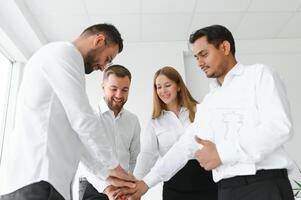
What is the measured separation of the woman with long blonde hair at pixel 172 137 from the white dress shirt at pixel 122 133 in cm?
10

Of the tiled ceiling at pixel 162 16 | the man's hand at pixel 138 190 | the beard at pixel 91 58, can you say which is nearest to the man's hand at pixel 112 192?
the man's hand at pixel 138 190

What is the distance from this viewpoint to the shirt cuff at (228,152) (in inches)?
46.4

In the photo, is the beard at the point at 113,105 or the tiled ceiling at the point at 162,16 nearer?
the beard at the point at 113,105

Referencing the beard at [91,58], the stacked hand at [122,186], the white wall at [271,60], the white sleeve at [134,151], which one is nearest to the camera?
the beard at [91,58]

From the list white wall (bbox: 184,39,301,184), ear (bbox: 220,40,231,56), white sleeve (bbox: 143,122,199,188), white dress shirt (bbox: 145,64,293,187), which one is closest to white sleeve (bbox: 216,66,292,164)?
white dress shirt (bbox: 145,64,293,187)

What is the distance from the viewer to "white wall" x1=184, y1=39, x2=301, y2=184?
149 inches

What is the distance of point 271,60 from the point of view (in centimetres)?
395

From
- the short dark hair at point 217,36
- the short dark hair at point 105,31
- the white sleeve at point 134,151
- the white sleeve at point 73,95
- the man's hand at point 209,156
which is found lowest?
the man's hand at point 209,156

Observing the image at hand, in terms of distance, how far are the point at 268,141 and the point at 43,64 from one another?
3.23 feet

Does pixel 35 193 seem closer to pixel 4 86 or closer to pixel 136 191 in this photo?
pixel 136 191

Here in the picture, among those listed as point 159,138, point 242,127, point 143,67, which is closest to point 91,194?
point 159,138

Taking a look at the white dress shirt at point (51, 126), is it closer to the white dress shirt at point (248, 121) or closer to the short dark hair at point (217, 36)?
the white dress shirt at point (248, 121)

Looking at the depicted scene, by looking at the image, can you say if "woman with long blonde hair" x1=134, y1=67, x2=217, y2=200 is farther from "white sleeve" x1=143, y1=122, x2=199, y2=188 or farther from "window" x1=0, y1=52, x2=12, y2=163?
"window" x1=0, y1=52, x2=12, y2=163

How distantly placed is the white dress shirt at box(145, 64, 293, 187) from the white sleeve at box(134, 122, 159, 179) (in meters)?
0.60
